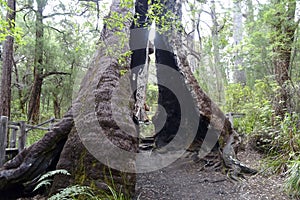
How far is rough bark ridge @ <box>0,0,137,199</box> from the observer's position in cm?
371

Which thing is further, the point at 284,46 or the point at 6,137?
the point at 284,46

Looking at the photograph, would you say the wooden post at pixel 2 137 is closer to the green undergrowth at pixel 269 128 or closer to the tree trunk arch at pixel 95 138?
the tree trunk arch at pixel 95 138

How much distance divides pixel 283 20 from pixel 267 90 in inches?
77.0

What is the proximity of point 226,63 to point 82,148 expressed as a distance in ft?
26.0

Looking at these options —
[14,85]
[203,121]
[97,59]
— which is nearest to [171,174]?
[203,121]

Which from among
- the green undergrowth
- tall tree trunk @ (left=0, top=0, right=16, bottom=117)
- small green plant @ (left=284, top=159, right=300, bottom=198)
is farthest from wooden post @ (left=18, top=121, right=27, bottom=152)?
small green plant @ (left=284, top=159, right=300, bottom=198)

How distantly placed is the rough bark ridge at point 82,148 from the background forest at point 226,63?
32.2 inches

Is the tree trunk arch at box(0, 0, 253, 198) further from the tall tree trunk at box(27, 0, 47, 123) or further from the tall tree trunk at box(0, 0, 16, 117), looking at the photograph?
the tall tree trunk at box(27, 0, 47, 123)

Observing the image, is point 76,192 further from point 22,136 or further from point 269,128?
point 269,128

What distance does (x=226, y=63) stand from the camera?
10.6 m

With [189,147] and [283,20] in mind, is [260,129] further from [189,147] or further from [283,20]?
[283,20]

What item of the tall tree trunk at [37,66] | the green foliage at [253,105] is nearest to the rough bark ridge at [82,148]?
the green foliage at [253,105]

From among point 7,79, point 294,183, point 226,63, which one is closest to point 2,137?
point 7,79

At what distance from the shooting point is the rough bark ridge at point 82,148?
3.71 m
